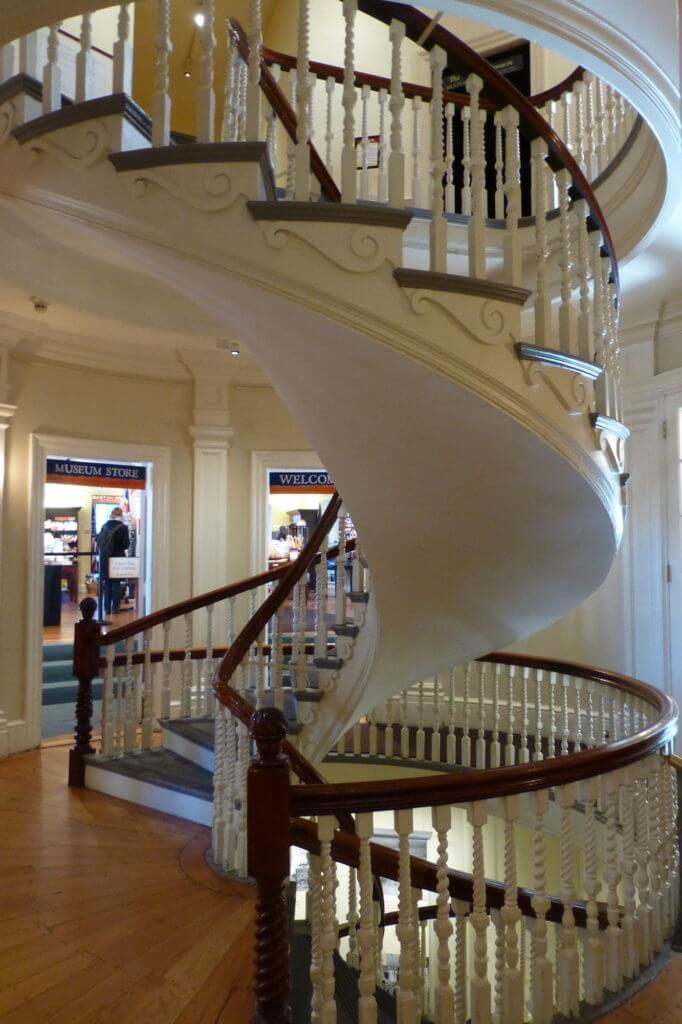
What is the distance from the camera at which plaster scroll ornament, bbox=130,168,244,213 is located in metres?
1.90

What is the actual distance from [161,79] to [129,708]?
311cm

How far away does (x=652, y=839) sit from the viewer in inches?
87.3

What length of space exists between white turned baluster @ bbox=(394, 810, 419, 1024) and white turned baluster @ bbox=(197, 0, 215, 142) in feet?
6.49

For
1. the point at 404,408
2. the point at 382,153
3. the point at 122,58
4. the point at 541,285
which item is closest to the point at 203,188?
the point at 122,58

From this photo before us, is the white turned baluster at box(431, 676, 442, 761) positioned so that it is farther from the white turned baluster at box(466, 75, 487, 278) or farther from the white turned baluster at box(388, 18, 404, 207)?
the white turned baluster at box(388, 18, 404, 207)

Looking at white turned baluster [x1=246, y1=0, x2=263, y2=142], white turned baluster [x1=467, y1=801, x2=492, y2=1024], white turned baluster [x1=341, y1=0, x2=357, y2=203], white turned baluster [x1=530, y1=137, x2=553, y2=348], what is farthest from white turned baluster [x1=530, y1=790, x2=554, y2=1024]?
white turned baluster [x1=246, y1=0, x2=263, y2=142]

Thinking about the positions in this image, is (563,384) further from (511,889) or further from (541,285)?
(511,889)

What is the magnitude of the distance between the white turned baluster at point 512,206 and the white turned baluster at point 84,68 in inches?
53.2

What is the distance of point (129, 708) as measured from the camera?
387cm

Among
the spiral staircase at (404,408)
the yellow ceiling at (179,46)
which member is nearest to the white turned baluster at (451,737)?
the spiral staircase at (404,408)

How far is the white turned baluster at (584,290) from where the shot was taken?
2.37 m

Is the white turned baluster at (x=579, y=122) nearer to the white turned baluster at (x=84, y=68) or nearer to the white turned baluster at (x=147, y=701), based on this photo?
the white turned baluster at (x=84, y=68)

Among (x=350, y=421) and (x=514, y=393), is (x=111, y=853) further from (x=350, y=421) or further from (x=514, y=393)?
(x=514, y=393)

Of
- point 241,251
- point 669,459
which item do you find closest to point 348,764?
point 669,459
